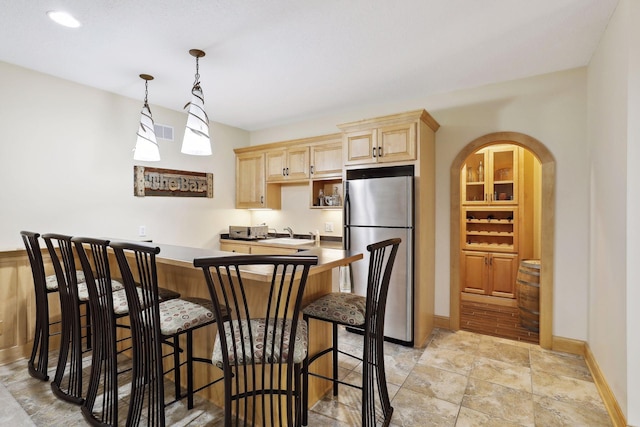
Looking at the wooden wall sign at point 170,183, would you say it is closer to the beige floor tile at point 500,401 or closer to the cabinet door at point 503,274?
the beige floor tile at point 500,401

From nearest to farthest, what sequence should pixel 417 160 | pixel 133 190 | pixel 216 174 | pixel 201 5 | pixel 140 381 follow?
pixel 140 381 < pixel 201 5 < pixel 417 160 < pixel 133 190 < pixel 216 174

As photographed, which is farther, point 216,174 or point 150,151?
point 216,174

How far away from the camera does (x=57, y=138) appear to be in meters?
3.19

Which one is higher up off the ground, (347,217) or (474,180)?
(474,180)

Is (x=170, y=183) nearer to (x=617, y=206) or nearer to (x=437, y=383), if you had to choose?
(x=437, y=383)

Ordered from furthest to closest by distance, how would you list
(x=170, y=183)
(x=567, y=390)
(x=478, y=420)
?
1. (x=170, y=183)
2. (x=567, y=390)
3. (x=478, y=420)

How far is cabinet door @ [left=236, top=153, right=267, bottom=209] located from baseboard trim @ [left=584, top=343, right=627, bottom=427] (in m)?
3.93

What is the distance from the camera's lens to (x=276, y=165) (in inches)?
183

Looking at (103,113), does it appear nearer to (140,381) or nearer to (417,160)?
(140,381)

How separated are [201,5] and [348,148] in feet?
6.39

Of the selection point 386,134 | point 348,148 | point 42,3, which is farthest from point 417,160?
point 42,3

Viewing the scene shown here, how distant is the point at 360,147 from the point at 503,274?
2.83 m

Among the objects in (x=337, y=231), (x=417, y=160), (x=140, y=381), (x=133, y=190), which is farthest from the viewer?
(x=337, y=231)

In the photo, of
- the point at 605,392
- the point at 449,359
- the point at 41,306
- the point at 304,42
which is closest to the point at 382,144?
the point at 304,42
